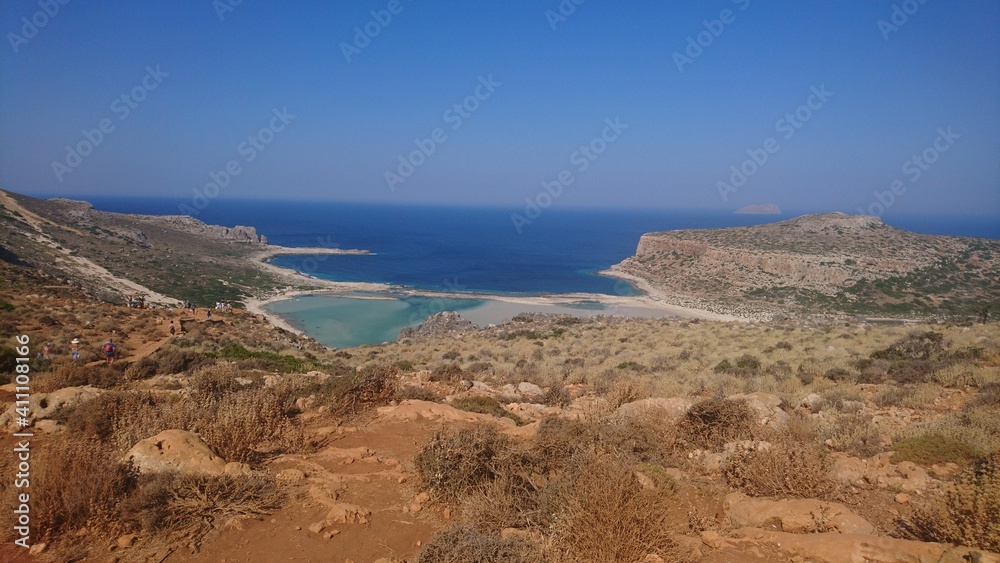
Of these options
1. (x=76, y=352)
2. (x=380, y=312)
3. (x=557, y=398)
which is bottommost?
(x=380, y=312)

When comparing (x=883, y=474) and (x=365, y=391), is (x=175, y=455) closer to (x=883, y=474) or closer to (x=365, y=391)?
(x=365, y=391)

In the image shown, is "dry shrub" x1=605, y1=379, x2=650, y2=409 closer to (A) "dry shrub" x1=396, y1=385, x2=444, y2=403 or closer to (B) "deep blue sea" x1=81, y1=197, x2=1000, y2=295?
(A) "dry shrub" x1=396, y1=385, x2=444, y2=403

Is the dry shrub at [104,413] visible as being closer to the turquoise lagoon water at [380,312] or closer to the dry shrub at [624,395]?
the dry shrub at [624,395]

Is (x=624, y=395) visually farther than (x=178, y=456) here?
Yes

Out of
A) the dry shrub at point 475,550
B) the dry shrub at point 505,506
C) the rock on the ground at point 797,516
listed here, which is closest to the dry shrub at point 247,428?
the dry shrub at point 505,506

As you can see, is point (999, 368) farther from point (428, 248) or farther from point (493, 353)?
point (428, 248)

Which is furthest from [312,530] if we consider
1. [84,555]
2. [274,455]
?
[274,455]

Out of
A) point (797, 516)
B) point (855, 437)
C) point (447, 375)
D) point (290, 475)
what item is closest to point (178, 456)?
point (290, 475)
